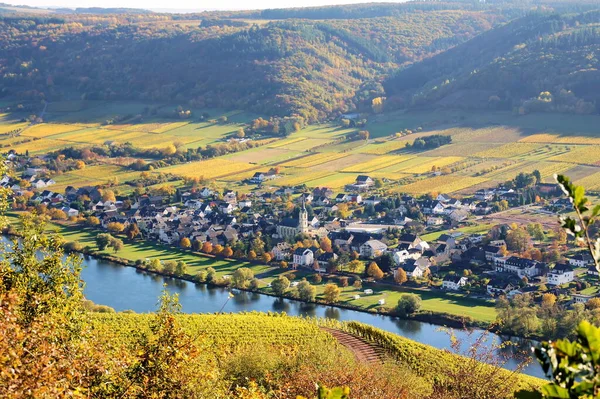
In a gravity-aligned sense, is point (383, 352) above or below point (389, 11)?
below

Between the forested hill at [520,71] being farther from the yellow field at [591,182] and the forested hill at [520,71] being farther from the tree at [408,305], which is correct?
the tree at [408,305]

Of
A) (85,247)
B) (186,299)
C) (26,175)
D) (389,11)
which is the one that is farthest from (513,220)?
(389,11)

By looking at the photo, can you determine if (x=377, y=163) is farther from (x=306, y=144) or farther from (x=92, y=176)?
(x=92, y=176)

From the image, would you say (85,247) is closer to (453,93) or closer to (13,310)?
(13,310)

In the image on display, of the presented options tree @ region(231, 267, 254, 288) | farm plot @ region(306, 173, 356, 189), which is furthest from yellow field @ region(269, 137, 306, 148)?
tree @ region(231, 267, 254, 288)

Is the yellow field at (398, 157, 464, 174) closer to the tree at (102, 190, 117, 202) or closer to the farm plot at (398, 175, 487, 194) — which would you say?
the farm plot at (398, 175, 487, 194)
